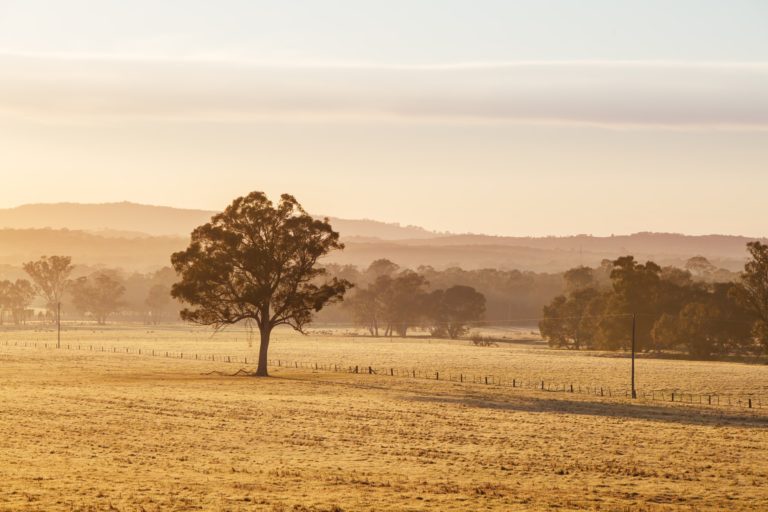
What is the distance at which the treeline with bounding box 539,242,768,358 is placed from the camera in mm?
120062

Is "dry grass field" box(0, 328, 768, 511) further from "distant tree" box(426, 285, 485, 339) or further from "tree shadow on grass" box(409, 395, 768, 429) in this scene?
"distant tree" box(426, 285, 485, 339)

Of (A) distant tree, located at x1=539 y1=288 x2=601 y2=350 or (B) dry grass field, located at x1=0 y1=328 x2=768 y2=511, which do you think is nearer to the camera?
(B) dry grass field, located at x1=0 y1=328 x2=768 y2=511

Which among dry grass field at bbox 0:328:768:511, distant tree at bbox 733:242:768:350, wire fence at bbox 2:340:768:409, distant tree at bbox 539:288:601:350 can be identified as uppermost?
distant tree at bbox 733:242:768:350

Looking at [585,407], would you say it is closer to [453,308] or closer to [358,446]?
[358,446]

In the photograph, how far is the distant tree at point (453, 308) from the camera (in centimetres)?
18312

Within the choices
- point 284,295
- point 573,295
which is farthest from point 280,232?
point 573,295

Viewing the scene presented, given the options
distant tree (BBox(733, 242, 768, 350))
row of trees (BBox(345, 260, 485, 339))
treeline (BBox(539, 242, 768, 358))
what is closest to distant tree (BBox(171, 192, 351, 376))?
treeline (BBox(539, 242, 768, 358))

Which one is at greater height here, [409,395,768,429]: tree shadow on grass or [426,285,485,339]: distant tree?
[426,285,485,339]: distant tree

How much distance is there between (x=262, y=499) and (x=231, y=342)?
402 ft

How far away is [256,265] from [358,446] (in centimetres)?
4044

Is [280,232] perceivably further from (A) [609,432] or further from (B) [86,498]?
Result: (B) [86,498]

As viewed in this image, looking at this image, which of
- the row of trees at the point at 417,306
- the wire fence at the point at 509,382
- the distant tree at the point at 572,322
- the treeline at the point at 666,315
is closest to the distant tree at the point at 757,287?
the treeline at the point at 666,315

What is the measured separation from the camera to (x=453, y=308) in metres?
185

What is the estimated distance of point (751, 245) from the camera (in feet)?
405
